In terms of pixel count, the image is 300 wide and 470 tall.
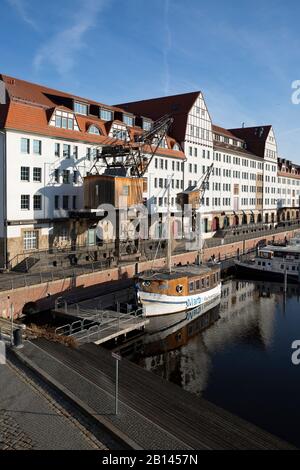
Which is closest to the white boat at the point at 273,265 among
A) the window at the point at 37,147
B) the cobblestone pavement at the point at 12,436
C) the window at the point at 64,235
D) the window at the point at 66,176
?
the window at the point at 64,235

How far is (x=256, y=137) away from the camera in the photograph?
9131 centimetres

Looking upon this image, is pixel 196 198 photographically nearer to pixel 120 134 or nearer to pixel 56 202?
pixel 120 134

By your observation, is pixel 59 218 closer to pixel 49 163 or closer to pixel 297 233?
pixel 49 163

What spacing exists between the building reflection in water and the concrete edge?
7927 millimetres

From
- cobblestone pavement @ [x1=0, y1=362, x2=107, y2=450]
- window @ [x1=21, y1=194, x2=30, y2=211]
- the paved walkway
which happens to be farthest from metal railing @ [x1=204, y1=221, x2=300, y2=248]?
cobblestone pavement @ [x1=0, y1=362, x2=107, y2=450]

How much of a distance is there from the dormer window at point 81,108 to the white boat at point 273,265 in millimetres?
25751

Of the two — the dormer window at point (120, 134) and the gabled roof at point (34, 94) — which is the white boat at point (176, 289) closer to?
the dormer window at point (120, 134)

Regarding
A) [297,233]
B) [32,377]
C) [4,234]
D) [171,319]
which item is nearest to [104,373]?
[32,377]

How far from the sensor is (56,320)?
28.9m

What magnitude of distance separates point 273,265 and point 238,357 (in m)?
28.2

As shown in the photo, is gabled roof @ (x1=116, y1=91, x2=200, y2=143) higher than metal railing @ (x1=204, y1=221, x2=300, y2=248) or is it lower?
higher

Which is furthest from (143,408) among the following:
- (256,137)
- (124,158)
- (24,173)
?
(256,137)

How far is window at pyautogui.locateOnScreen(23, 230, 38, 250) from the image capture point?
37688 millimetres

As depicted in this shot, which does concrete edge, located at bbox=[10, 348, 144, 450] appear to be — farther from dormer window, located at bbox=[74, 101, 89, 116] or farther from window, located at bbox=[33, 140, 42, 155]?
dormer window, located at bbox=[74, 101, 89, 116]
